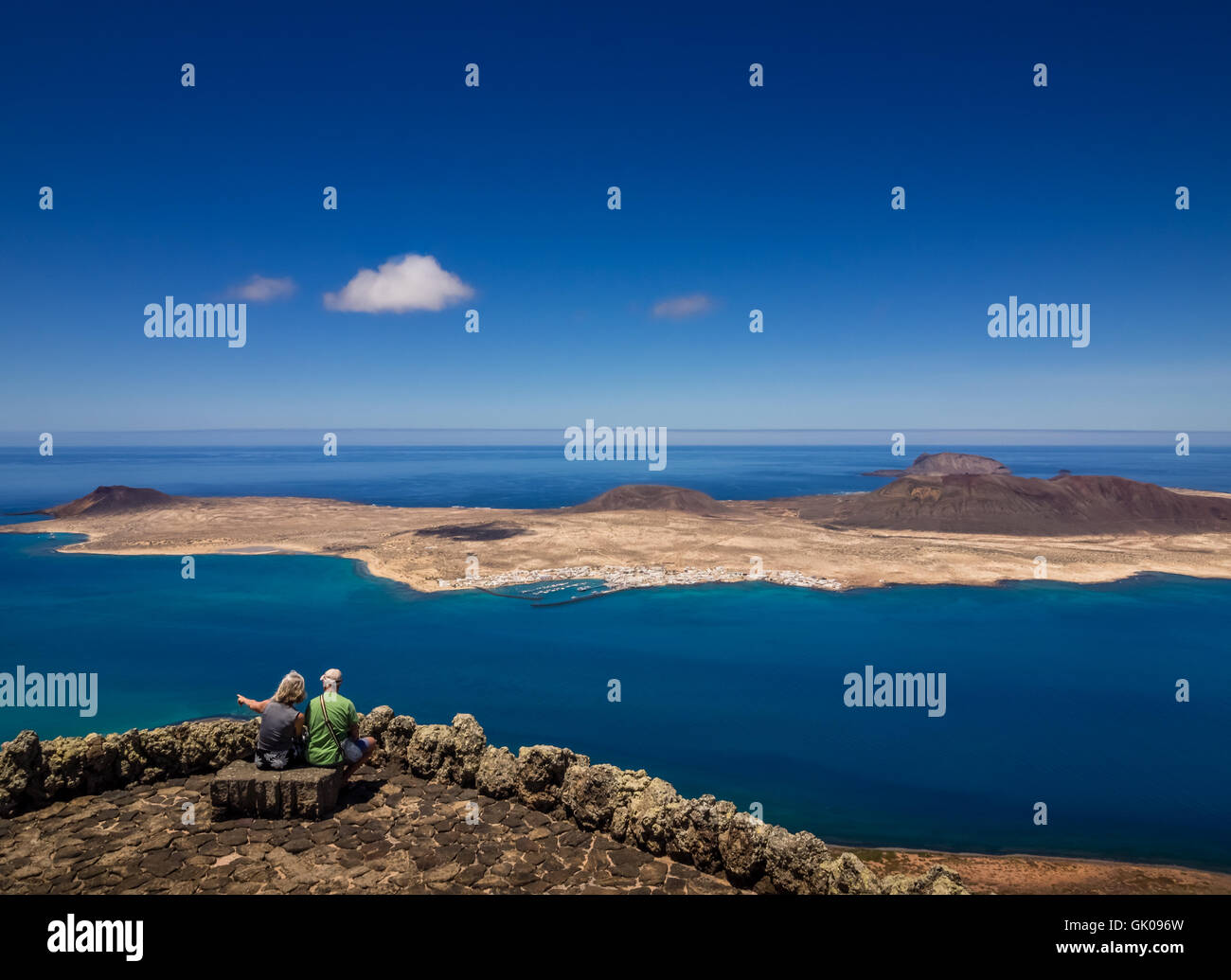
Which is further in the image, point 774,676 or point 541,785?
point 774,676

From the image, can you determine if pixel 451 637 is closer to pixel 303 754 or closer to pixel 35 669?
pixel 35 669

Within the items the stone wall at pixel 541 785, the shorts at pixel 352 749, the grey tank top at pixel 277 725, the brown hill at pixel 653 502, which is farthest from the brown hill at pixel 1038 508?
the grey tank top at pixel 277 725

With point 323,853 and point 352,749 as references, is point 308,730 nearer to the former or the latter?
point 352,749

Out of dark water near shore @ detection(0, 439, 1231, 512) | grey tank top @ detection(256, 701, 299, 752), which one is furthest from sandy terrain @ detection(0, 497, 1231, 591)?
grey tank top @ detection(256, 701, 299, 752)

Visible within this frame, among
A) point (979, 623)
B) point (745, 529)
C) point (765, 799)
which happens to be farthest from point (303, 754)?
point (745, 529)

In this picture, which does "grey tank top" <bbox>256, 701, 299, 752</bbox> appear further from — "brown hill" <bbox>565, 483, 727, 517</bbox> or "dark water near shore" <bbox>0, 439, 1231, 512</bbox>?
"dark water near shore" <bbox>0, 439, 1231, 512</bbox>

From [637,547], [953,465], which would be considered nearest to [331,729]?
[637,547]

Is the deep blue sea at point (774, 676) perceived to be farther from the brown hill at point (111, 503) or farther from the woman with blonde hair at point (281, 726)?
the brown hill at point (111, 503)
